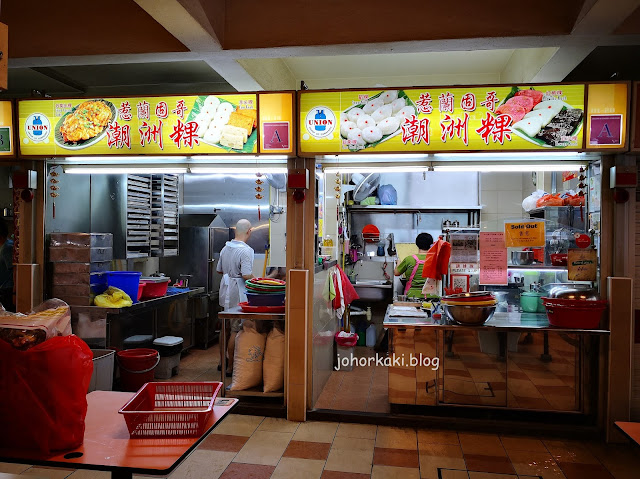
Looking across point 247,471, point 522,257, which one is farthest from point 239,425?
point 522,257

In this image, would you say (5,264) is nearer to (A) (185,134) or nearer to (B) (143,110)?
(B) (143,110)

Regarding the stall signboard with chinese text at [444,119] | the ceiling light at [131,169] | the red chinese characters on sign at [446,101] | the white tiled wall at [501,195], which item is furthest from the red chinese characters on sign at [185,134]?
the white tiled wall at [501,195]

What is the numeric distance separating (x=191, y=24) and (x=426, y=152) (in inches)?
93.1

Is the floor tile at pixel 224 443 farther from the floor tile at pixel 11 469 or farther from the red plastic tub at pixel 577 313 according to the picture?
the red plastic tub at pixel 577 313

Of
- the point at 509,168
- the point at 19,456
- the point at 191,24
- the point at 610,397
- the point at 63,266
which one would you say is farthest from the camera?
the point at 63,266

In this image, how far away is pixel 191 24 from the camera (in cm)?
389

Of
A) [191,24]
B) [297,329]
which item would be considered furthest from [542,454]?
[191,24]

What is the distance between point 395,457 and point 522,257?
275 centimetres

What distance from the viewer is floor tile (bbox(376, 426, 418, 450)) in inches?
181

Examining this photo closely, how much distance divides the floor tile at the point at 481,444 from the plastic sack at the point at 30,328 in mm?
3641

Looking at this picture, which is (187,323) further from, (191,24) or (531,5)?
(531,5)

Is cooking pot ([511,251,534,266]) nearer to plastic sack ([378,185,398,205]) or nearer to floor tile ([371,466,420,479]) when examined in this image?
floor tile ([371,466,420,479])

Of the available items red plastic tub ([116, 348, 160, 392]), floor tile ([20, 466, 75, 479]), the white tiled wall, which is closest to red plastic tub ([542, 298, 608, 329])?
the white tiled wall

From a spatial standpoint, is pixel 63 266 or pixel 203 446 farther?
pixel 63 266
